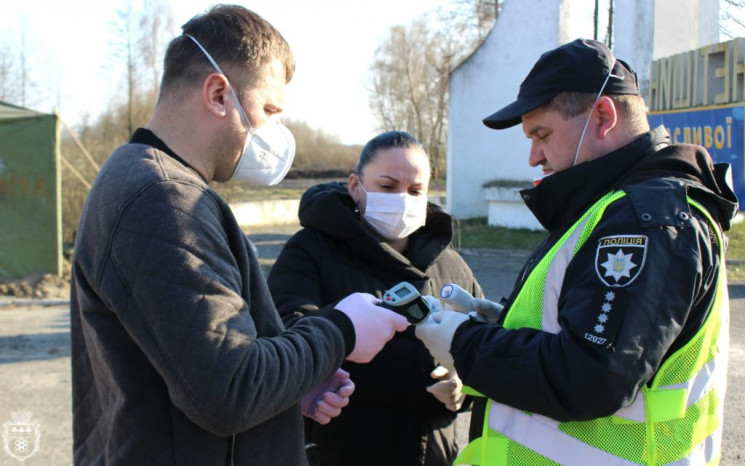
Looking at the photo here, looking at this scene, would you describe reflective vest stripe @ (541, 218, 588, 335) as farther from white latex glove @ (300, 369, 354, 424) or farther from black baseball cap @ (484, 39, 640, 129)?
white latex glove @ (300, 369, 354, 424)

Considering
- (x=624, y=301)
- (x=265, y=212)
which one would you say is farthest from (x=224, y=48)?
(x=265, y=212)

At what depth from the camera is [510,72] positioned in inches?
680

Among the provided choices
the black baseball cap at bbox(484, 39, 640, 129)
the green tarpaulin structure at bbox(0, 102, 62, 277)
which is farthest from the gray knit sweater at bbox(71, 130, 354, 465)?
the green tarpaulin structure at bbox(0, 102, 62, 277)

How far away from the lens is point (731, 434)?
4.42 meters

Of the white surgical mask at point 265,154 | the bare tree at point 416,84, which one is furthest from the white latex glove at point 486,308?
the bare tree at point 416,84

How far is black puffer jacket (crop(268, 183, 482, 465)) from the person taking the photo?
8.27ft

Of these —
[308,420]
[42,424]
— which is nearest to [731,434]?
[308,420]

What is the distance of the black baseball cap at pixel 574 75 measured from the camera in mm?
1813

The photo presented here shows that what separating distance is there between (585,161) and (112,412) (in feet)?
4.47

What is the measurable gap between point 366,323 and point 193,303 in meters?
0.56

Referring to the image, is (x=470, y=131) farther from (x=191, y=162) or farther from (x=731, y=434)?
(x=191, y=162)

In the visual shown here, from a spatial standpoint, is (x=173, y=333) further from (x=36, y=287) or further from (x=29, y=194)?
(x=29, y=194)

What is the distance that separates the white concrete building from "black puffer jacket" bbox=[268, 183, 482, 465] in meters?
13.6

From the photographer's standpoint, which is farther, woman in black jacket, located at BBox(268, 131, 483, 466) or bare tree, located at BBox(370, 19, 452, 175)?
bare tree, located at BBox(370, 19, 452, 175)
